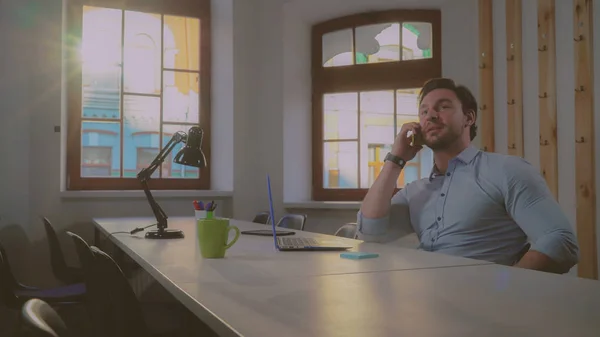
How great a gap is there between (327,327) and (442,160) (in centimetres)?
155

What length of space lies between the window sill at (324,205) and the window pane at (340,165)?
301 millimetres

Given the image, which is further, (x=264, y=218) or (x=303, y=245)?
(x=264, y=218)

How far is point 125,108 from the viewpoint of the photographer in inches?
173

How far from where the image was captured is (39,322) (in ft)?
2.00

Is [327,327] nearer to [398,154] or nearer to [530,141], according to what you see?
[398,154]

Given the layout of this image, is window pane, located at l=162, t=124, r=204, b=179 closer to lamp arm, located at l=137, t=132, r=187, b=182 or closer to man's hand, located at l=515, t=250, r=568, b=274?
lamp arm, located at l=137, t=132, r=187, b=182

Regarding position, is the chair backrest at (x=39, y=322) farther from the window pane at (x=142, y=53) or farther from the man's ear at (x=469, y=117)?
the window pane at (x=142, y=53)

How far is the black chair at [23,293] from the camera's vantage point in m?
2.39

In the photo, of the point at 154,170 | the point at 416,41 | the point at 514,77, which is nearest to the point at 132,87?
the point at 154,170

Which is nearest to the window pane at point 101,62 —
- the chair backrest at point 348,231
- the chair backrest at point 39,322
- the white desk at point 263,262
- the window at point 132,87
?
the window at point 132,87

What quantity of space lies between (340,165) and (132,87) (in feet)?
6.25

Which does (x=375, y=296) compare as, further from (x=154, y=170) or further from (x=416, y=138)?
(x=154, y=170)

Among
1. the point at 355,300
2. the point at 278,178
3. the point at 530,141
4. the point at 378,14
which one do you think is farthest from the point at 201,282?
the point at 378,14

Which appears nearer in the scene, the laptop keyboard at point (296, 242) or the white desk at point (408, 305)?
the white desk at point (408, 305)
